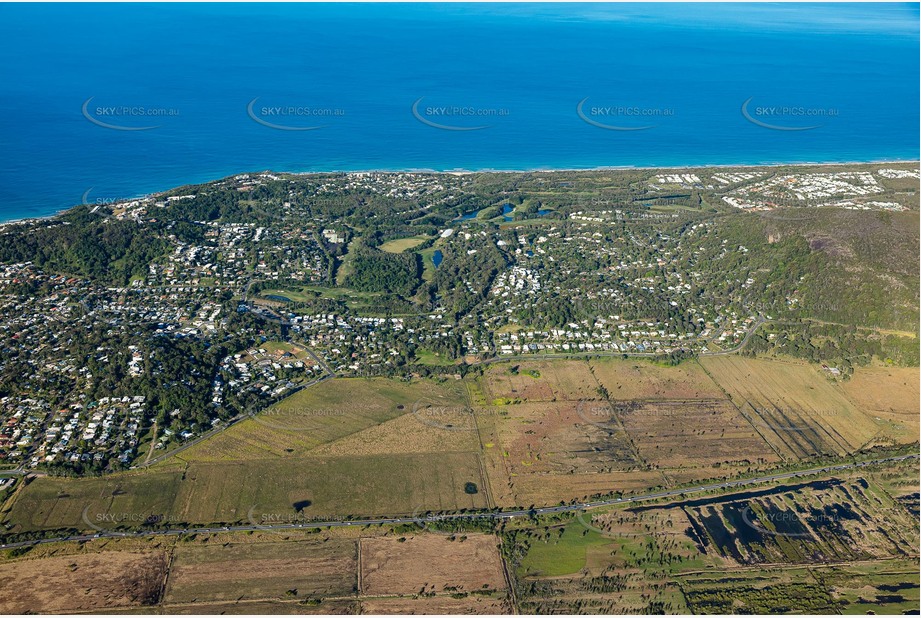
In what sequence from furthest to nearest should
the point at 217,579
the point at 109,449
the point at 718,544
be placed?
the point at 109,449 < the point at 718,544 < the point at 217,579

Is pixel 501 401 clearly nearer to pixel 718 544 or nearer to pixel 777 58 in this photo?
pixel 718 544

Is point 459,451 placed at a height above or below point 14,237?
below

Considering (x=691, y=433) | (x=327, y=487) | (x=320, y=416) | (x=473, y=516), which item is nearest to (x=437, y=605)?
(x=473, y=516)

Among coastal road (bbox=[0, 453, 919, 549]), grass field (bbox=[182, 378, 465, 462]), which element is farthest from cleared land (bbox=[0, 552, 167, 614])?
grass field (bbox=[182, 378, 465, 462])

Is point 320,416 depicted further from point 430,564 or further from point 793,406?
point 793,406

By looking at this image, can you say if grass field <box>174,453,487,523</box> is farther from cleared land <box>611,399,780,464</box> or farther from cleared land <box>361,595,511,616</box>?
cleared land <box>611,399,780,464</box>

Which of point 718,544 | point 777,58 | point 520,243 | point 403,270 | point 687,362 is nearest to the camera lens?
point 718,544

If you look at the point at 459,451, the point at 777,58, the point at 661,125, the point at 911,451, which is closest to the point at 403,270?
the point at 459,451
